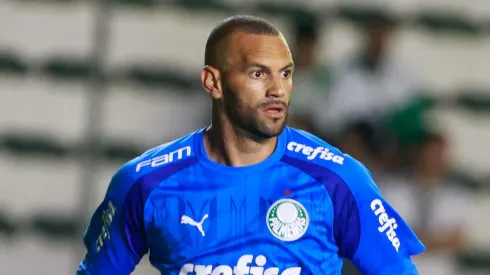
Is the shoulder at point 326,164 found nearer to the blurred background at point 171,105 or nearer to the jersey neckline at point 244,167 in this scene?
the jersey neckline at point 244,167

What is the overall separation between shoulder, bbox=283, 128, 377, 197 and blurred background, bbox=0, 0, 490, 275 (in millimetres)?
2871

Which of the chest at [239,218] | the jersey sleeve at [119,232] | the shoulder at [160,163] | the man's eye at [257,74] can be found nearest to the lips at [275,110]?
the man's eye at [257,74]

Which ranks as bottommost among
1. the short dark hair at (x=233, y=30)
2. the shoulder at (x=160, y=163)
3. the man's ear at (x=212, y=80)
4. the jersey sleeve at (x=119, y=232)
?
the jersey sleeve at (x=119, y=232)

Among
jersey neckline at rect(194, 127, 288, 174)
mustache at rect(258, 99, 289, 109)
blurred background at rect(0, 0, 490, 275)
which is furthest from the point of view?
blurred background at rect(0, 0, 490, 275)

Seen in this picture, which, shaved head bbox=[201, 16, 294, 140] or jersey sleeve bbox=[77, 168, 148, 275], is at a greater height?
shaved head bbox=[201, 16, 294, 140]

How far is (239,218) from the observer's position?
3.88 metres

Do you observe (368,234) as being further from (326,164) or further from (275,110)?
(275,110)

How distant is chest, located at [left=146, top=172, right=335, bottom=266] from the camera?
12.6ft

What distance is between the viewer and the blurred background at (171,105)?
7.28 m

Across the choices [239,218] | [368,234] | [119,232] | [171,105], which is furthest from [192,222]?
[171,105]

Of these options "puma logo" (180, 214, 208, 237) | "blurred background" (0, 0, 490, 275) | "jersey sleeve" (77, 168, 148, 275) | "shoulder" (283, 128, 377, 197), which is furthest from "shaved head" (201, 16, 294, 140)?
"blurred background" (0, 0, 490, 275)

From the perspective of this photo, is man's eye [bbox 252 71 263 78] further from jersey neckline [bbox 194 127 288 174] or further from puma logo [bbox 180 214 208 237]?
puma logo [bbox 180 214 208 237]

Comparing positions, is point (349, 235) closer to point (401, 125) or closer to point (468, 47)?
point (401, 125)

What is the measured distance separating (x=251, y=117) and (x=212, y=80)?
21 cm
